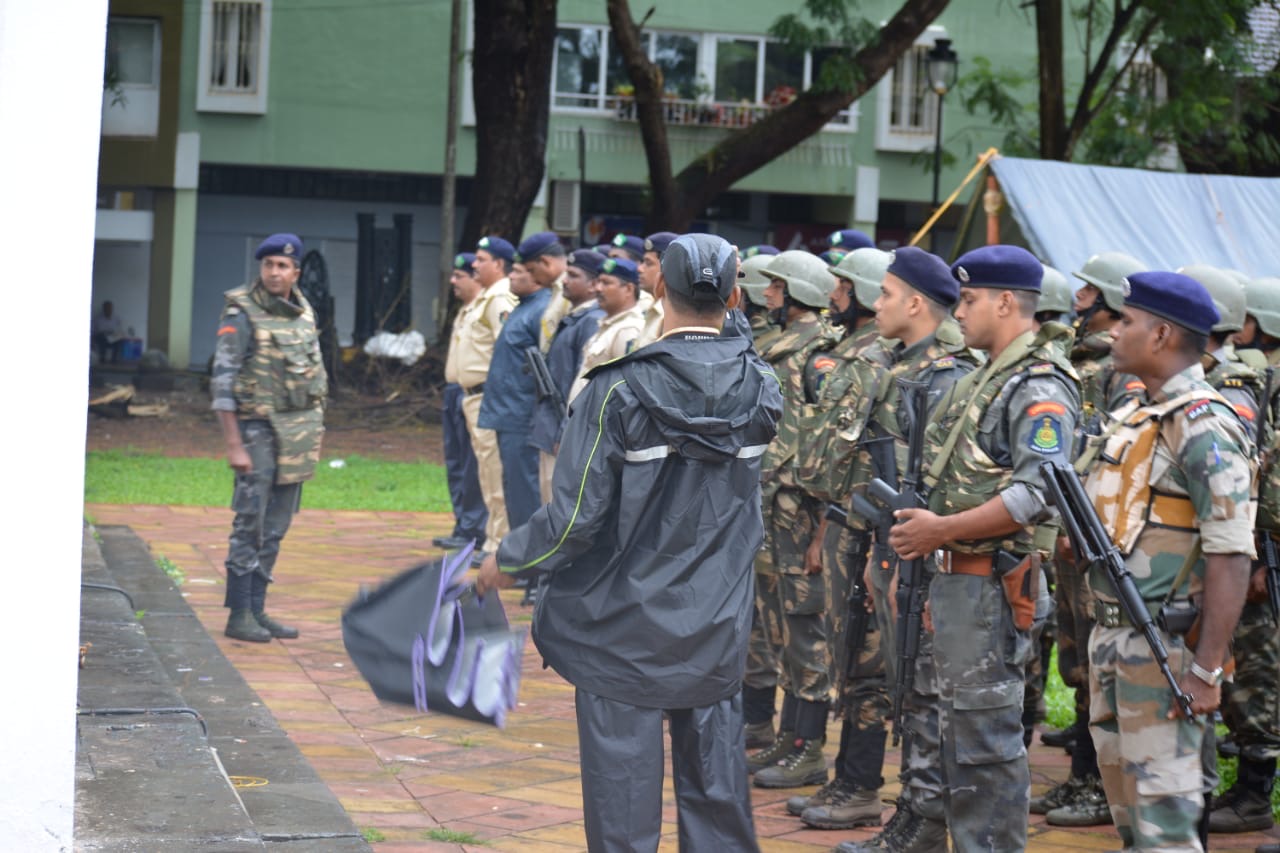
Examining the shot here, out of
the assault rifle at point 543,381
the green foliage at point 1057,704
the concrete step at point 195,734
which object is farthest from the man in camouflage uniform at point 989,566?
the assault rifle at point 543,381

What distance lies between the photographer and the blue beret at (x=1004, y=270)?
498 cm

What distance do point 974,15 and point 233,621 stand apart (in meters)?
24.2

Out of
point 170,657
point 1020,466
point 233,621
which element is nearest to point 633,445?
point 1020,466

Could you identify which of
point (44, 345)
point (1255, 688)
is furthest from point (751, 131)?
point (44, 345)

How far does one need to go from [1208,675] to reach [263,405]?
215 inches

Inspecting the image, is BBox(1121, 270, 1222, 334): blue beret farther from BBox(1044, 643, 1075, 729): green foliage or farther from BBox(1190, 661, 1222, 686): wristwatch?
BBox(1044, 643, 1075, 729): green foliage

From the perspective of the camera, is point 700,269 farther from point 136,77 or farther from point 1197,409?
point 136,77

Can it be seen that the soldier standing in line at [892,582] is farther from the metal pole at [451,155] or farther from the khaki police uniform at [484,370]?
the metal pole at [451,155]

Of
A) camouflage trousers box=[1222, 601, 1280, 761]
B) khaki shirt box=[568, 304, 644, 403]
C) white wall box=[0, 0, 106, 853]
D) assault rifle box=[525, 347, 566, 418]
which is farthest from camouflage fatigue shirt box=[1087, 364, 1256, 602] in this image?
assault rifle box=[525, 347, 566, 418]

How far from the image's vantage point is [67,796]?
162 inches

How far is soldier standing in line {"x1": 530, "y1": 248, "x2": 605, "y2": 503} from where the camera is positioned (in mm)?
9812

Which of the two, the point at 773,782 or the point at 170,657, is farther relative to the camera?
the point at 170,657

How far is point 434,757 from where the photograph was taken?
22.0ft

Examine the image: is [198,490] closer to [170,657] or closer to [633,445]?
[170,657]
